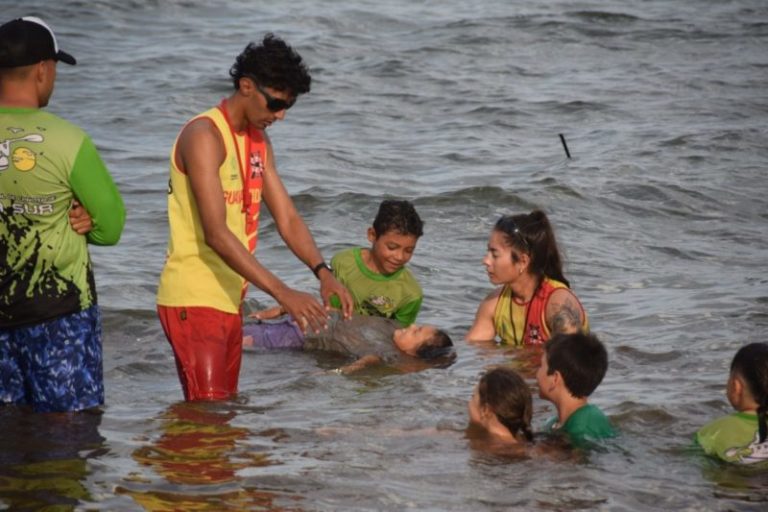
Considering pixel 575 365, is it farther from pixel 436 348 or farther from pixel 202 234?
pixel 436 348

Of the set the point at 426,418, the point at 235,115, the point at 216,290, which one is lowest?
the point at 426,418

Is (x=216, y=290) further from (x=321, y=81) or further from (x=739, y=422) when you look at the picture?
(x=321, y=81)

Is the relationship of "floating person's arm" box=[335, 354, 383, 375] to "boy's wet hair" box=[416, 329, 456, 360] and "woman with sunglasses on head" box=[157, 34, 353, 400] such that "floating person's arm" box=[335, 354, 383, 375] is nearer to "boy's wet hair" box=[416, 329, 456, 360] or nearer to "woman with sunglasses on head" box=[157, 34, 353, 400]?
"boy's wet hair" box=[416, 329, 456, 360]

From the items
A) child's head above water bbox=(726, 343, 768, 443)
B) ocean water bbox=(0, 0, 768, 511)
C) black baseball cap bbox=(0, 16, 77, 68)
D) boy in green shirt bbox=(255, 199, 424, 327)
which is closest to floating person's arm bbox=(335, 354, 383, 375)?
ocean water bbox=(0, 0, 768, 511)

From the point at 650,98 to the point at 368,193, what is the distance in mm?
6142

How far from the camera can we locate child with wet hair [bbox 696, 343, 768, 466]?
6.17 metres

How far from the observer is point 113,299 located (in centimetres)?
1013

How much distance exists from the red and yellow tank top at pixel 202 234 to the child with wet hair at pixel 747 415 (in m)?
2.36

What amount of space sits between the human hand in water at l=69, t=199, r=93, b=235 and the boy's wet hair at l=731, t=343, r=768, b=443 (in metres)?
3.02

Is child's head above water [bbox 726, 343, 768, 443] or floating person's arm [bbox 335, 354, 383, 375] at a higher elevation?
child's head above water [bbox 726, 343, 768, 443]

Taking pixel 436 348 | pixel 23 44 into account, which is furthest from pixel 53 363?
pixel 436 348

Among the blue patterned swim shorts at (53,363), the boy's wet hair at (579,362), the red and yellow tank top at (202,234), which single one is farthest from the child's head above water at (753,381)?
the blue patterned swim shorts at (53,363)

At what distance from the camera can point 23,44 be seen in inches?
213

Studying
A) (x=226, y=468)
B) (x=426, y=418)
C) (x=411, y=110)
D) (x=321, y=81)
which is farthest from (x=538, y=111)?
(x=226, y=468)
